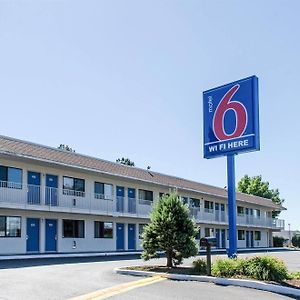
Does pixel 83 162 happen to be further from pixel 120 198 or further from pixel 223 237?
pixel 223 237

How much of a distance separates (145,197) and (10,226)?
13102 millimetres

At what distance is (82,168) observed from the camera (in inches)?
1158

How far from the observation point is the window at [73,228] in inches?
1193

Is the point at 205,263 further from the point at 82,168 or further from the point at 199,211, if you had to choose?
the point at 199,211

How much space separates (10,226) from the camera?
1051 inches

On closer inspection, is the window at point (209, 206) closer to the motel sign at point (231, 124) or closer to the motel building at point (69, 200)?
the motel building at point (69, 200)

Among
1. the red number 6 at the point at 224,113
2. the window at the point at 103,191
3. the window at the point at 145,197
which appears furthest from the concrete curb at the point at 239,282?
the window at the point at 145,197

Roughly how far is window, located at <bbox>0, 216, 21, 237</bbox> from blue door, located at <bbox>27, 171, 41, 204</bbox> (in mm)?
1276

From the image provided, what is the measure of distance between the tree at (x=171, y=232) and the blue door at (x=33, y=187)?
449 inches

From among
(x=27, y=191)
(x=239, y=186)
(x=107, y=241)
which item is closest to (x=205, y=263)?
(x=27, y=191)

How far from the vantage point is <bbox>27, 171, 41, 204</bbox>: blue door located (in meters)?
27.3

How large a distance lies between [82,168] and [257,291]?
18545 mm

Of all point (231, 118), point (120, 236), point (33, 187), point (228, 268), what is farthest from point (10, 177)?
point (228, 268)

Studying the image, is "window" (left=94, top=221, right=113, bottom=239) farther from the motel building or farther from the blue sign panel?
the blue sign panel
